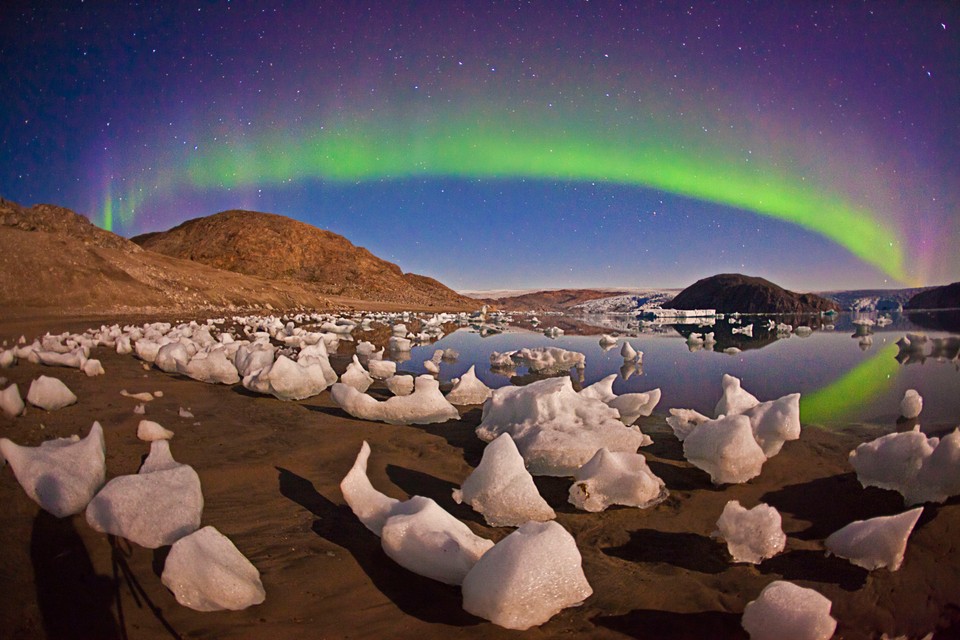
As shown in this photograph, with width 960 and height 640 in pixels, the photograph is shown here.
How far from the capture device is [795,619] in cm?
190

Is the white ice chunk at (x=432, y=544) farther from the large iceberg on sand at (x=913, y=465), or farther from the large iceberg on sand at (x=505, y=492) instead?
the large iceberg on sand at (x=913, y=465)

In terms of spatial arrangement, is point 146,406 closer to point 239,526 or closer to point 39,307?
point 239,526

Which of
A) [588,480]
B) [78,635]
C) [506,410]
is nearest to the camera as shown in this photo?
[78,635]

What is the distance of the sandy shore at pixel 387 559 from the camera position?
1.92 metres

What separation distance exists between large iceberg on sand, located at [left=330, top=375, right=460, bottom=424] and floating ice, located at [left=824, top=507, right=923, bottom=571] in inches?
134

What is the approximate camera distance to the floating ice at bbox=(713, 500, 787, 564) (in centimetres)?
258

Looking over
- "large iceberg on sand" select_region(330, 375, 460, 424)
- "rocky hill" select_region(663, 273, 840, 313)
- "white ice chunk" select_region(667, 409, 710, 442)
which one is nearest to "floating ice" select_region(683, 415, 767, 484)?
"white ice chunk" select_region(667, 409, 710, 442)

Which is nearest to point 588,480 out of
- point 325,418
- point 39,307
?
point 325,418

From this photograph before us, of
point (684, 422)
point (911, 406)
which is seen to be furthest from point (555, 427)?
point (911, 406)

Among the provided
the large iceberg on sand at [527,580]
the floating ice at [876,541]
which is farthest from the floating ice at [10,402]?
the floating ice at [876,541]

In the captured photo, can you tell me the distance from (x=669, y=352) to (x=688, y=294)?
5218 cm

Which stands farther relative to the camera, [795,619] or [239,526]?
[239,526]

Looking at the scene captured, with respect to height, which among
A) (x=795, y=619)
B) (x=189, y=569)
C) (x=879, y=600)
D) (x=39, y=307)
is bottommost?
(x=879, y=600)

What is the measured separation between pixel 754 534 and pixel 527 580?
4.91ft
